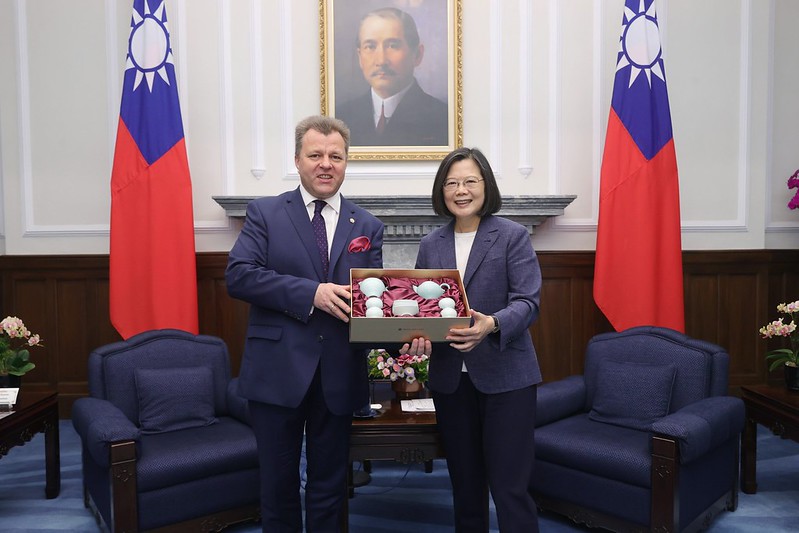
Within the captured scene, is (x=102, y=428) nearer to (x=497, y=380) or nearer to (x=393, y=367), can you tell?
(x=393, y=367)

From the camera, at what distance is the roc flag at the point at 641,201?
381 cm

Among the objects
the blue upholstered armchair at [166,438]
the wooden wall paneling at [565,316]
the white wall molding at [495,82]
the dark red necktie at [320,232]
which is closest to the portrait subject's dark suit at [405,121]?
the white wall molding at [495,82]

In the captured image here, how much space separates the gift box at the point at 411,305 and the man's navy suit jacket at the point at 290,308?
14 centimetres

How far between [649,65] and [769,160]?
49.8 inches

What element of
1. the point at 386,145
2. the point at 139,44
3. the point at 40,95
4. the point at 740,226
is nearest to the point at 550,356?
the point at 740,226

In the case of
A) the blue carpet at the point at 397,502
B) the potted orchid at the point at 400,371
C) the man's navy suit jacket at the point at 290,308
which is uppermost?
the man's navy suit jacket at the point at 290,308

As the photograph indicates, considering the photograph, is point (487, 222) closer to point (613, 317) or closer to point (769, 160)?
point (613, 317)

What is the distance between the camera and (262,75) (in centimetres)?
421

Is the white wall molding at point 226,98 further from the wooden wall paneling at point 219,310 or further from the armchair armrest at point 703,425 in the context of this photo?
the armchair armrest at point 703,425

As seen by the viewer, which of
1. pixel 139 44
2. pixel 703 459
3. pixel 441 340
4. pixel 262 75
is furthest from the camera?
pixel 262 75

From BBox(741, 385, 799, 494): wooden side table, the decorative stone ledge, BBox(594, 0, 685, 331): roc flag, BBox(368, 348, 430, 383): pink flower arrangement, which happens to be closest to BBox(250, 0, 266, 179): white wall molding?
the decorative stone ledge

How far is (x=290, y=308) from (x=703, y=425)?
5.57 feet

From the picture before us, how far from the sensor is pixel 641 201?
383cm

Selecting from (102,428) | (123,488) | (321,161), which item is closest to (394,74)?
(321,161)
